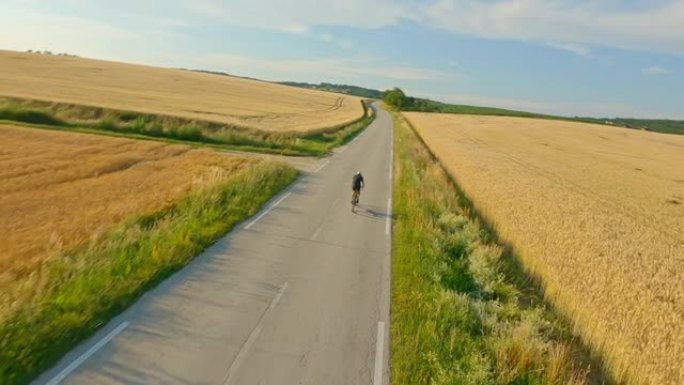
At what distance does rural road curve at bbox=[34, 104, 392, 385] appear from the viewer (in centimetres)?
689

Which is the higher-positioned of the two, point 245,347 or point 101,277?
point 101,277

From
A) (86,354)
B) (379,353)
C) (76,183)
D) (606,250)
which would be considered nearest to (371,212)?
(606,250)

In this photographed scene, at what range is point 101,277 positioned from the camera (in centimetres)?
909

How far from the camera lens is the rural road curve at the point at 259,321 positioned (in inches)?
271

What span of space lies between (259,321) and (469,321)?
12.9 ft

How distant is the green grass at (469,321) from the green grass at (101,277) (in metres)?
4.89

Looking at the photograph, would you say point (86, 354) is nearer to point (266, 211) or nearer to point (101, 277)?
point (101, 277)

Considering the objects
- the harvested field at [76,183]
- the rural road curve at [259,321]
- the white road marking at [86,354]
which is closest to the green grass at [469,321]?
the rural road curve at [259,321]

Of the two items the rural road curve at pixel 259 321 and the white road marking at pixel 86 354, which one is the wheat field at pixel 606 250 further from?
the white road marking at pixel 86 354

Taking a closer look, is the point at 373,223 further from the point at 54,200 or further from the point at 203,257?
the point at 54,200

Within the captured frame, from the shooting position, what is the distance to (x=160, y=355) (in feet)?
23.5

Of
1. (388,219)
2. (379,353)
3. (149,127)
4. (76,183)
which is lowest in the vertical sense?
(379,353)

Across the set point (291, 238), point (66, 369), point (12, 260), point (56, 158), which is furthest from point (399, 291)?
point (56, 158)

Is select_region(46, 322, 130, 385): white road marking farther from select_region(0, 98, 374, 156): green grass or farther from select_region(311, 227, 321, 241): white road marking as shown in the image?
select_region(0, 98, 374, 156): green grass
